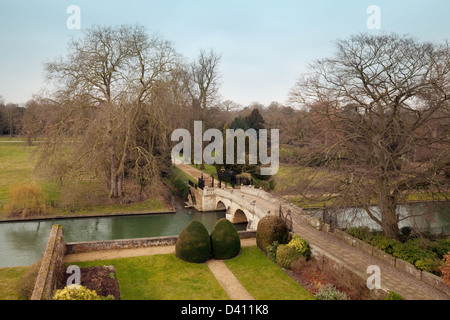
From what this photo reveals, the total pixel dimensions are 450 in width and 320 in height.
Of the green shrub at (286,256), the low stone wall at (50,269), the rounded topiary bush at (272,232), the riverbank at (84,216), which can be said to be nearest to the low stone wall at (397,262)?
the rounded topiary bush at (272,232)

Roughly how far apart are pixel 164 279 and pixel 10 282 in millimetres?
6431

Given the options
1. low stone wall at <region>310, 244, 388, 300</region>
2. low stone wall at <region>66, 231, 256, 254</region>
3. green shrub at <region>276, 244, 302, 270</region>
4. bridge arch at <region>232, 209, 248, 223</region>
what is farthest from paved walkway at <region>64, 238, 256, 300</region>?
bridge arch at <region>232, 209, 248, 223</region>

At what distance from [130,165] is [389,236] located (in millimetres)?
22151

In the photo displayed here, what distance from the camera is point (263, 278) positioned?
43.4 feet

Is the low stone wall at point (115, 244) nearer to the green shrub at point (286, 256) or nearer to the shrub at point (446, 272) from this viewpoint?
the green shrub at point (286, 256)

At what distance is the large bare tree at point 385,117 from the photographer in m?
12.9

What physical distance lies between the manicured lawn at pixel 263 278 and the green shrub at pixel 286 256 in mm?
325

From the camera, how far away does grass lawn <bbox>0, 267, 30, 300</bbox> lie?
12.3 metres

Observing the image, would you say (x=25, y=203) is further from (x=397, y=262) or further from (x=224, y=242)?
(x=397, y=262)

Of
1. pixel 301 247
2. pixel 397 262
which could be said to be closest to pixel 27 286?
pixel 301 247

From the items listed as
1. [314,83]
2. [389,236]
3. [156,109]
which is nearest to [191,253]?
[389,236]

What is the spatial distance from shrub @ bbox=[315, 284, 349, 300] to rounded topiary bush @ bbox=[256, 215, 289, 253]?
4.17 meters
